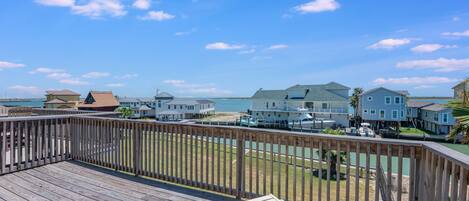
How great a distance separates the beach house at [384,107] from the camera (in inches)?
1657

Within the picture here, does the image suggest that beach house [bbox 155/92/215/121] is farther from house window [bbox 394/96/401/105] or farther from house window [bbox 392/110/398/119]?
house window [bbox 394/96/401/105]

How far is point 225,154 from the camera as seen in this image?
4164 mm

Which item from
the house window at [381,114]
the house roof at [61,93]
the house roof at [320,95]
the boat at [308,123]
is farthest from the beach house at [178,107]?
the house window at [381,114]

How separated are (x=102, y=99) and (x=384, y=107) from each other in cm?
4381

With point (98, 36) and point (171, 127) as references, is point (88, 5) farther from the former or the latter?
point (98, 36)

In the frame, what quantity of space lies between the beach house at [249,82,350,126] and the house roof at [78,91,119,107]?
23.6 m

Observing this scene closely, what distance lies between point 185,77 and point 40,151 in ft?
309

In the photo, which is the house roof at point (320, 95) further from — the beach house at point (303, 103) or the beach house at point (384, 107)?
the beach house at point (384, 107)

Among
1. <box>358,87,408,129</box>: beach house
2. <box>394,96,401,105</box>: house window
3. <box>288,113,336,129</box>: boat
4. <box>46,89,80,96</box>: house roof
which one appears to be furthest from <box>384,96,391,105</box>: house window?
<box>46,89,80,96</box>: house roof

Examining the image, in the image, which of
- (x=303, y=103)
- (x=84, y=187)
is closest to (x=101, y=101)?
(x=303, y=103)

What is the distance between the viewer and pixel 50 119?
577cm

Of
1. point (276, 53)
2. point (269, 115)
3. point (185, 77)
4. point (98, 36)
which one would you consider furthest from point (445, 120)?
point (185, 77)

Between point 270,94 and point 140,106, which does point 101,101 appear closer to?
point 140,106

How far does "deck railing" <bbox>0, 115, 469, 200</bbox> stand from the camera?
280 centimetres
